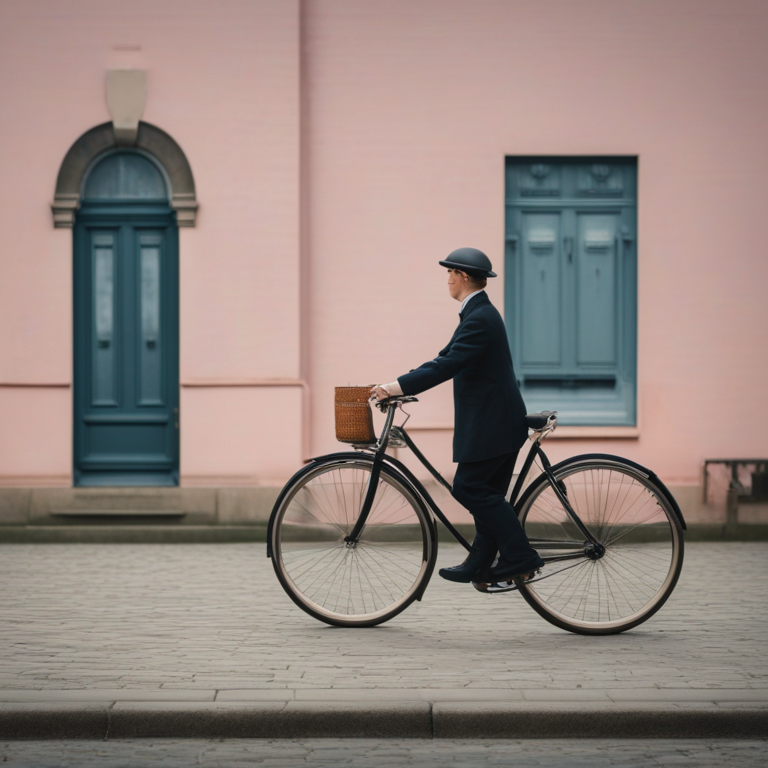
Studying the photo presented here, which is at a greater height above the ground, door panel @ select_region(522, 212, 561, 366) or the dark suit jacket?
door panel @ select_region(522, 212, 561, 366)

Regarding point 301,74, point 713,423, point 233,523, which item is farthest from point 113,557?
point 713,423

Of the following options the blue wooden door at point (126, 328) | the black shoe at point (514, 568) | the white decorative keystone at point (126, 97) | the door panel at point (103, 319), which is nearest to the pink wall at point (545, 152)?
the blue wooden door at point (126, 328)

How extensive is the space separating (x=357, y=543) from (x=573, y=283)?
5.35 metres

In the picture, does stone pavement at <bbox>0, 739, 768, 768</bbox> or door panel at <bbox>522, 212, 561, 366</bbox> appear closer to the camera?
stone pavement at <bbox>0, 739, 768, 768</bbox>

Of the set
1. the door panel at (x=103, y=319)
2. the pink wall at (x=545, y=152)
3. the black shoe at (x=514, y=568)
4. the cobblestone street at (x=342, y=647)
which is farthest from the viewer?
the door panel at (x=103, y=319)

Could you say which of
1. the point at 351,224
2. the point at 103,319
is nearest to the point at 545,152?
the point at 351,224

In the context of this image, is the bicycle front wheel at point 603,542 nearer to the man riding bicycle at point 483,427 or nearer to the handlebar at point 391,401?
the man riding bicycle at point 483,427

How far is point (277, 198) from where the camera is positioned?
1004 centimetres

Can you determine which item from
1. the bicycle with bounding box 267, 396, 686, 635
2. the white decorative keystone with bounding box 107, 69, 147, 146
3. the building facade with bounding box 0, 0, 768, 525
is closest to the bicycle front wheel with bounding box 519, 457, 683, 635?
the bicycle with bounding box 267, 396, 686, 635

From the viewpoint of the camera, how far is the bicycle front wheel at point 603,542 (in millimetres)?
5746

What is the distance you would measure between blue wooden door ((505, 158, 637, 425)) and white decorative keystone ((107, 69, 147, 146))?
11.0 ft

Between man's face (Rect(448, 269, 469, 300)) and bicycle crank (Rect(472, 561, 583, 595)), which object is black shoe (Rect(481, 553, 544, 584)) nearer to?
bicycle crank (Rect(472, 561, 583, 595))

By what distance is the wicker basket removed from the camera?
5.64 meters

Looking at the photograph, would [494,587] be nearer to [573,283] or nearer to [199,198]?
[573,283]
